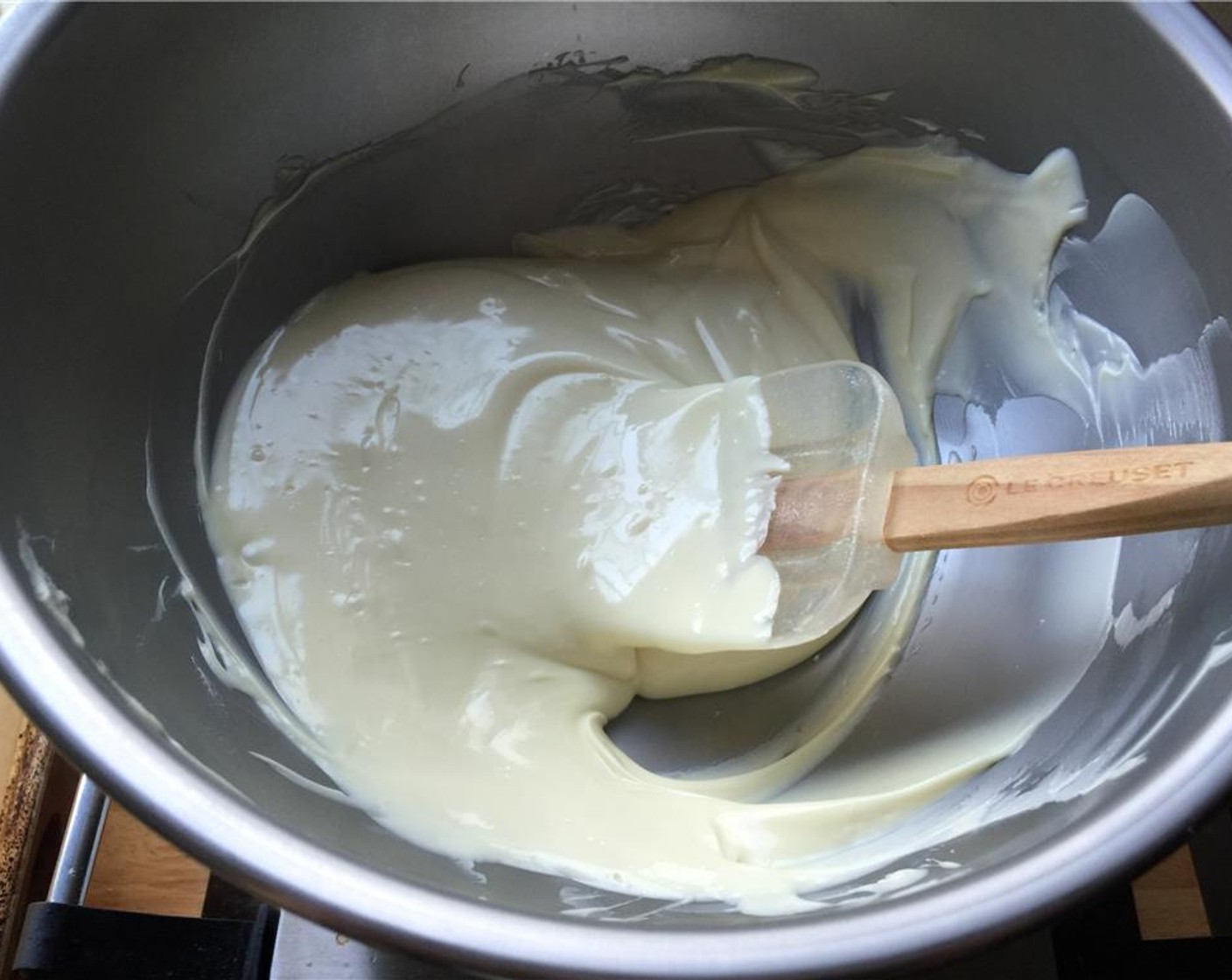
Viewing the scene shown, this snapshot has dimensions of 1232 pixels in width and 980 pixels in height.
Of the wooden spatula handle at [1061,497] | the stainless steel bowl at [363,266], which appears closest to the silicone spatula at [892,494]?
the wooden spatula handle at [1061,497]

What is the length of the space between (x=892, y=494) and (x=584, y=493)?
0.31 m

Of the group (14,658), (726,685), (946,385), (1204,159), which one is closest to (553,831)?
(726,685)

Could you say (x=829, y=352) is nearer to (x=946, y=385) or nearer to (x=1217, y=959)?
(x=946, y=385)

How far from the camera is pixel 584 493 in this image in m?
1.09

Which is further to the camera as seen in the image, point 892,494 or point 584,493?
point 584,493

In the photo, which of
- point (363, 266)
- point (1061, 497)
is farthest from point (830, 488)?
point (363, 266)

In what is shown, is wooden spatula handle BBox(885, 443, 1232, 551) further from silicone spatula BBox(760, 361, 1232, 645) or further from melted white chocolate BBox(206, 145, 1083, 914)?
melted white chocolate BBox(206, 145, 1083, 914)

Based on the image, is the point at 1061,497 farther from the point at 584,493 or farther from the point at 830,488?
the point at 584,493

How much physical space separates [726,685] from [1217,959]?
469 millimetres

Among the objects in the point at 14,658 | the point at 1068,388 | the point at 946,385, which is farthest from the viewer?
the point at 946,385

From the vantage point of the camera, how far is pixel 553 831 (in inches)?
34.6

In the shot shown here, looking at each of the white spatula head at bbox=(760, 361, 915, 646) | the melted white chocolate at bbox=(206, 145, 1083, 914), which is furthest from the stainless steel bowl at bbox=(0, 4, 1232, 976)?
the white spatula head at bbox=(760, 361, 915, 646)

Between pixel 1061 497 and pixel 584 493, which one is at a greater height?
pixel 1061 497

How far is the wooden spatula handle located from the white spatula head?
1.5 inches
